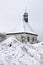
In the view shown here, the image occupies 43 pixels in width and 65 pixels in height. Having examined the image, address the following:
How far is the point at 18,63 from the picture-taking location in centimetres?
260

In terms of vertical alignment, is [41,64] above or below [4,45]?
below

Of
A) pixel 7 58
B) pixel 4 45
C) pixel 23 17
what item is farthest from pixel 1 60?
pixel 23 17

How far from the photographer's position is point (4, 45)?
3123 mm

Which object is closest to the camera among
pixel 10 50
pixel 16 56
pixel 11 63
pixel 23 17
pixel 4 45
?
pixel 11 63

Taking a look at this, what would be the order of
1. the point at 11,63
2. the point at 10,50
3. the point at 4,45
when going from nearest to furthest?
the point at 11,63 → the point at 10,50 → the point at 4,45

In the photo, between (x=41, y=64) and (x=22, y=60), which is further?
(x=41, y=64)

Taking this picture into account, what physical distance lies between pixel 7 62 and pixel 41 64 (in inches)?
23.8

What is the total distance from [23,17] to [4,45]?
22.9m

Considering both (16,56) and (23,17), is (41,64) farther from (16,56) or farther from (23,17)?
(23,17)

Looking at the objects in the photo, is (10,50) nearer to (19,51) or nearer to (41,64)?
(19,51)

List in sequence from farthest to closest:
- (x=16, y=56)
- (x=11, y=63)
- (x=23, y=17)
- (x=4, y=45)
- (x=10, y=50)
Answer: (x=23, y=17) → (x=4, y=45) → (x=10, y=50) → (x=16, y=56) → (x=11, y=63)

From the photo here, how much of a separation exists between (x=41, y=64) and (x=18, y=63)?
470 millimetres

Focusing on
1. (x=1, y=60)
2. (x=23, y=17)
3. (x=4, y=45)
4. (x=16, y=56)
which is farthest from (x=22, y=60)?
(x=23, y=17)

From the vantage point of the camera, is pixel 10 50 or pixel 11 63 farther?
pixel 10 50
